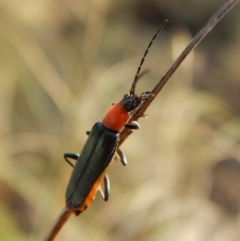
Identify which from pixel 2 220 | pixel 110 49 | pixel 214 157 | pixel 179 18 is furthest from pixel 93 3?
pixel 179 18

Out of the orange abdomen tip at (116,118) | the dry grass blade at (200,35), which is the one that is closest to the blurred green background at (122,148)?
the orange abdomen tip at (116,118)

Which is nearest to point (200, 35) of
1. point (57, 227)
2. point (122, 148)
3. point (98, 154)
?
point (57, 227)

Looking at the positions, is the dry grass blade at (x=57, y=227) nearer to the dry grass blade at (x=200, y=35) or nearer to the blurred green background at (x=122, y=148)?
the dry grass blade at (x=200, y=35)

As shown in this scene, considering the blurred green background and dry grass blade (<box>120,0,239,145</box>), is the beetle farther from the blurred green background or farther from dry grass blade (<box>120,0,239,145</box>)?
the blurred green background

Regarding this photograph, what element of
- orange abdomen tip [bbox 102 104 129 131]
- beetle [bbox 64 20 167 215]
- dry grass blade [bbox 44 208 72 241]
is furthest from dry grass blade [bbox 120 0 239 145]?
orange abdomen tip [bbox 102 104 129 131]

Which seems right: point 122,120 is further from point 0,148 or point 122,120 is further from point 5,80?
point 5,80

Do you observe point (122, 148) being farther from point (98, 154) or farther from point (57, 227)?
point (57, 227)

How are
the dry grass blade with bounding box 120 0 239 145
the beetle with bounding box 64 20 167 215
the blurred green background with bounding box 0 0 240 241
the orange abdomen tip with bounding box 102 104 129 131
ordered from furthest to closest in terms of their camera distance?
the blurred green background with bounding box 0 0 240 241 < the orange abdomen tip with bounding box 102 104 129 131 < the beetle with bounding box 64 20 167 215 < the dry grass blade with bounding box 120 0 239 145
